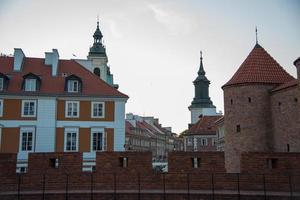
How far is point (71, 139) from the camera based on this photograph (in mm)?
26375

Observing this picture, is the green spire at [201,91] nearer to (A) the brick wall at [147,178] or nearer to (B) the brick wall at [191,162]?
(B) the brick wall at [191,162]

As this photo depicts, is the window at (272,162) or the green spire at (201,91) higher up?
the green spire at (201,91)

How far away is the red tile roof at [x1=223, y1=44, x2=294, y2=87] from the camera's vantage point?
73.7 feet

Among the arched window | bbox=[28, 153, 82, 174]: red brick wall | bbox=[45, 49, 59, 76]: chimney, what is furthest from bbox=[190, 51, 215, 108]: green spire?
bbox=[28, 153, 82, 174]: red brick wall

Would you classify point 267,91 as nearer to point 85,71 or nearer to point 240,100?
point 240,100

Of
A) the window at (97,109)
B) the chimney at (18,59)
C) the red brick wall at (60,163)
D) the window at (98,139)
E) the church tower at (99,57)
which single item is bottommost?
the red brick wall at (60,163)

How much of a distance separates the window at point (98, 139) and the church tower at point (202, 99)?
36955mm

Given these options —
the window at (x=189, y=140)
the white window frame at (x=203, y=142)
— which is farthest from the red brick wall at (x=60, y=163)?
the window at (x=189, y=140)

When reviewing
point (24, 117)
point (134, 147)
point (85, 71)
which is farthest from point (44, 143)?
point (134, 147)

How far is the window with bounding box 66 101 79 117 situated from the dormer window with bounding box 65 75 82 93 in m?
0.93

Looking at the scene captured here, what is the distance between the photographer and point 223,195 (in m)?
11.8

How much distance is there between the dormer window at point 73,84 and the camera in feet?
89.5

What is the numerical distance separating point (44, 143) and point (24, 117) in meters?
2.34

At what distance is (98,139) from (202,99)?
38.5 metres
